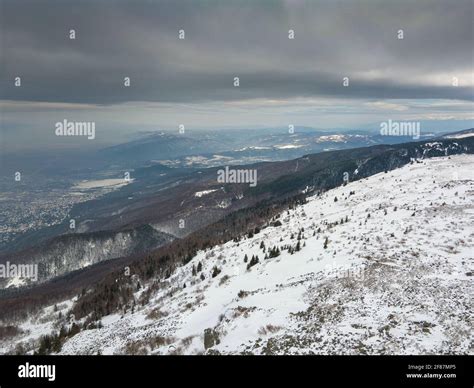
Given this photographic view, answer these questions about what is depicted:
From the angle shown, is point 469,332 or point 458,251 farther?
point 458,251

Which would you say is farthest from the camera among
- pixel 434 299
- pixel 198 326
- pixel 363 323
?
pixel 198 326
